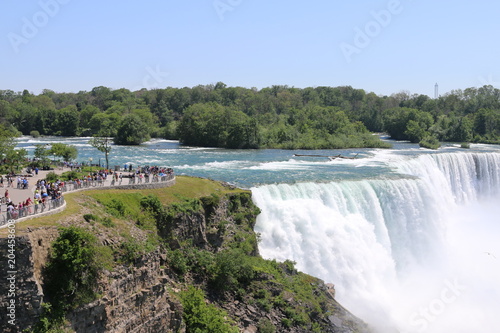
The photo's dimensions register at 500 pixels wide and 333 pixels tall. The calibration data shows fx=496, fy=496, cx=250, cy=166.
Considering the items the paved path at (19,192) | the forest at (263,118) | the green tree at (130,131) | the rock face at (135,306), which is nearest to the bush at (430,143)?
the forest at (263,118)

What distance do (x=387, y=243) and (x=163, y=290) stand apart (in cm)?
1611

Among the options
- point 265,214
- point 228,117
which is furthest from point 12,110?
point 265,214

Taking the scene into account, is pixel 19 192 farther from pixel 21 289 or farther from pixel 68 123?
pixel 68 123

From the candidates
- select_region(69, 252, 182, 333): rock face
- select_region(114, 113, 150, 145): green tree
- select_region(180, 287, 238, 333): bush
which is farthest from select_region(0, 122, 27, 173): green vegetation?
select_region(114, 113, 150, 145): green tree

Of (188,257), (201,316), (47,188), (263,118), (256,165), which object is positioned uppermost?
(263,118)

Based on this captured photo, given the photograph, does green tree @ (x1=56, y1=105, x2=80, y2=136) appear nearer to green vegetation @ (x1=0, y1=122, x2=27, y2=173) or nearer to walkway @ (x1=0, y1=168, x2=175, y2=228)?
green vegetation @ (x1=0, y1=122, x2=27, y2=173)

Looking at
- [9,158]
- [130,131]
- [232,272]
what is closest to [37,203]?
[232,272]

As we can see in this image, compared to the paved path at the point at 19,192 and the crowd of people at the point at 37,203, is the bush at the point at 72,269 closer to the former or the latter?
the crowd of people at the point at 37,203

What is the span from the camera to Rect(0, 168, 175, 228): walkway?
49.3ft

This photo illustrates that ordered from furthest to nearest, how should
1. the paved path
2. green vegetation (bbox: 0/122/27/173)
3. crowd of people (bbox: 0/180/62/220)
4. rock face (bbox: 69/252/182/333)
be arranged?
green vegetation (bbox: 0/122/27/173)
the paved path
crowd of people (bbox: 0/180/62/220)
rock face (bbox: 69/252/182/333)

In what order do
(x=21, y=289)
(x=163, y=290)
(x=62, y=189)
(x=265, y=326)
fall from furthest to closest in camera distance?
(x=62, y=189) → (x=265, y=326) → (x=163, y=290) → (x=21, y=289)

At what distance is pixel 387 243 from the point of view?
28953 mm

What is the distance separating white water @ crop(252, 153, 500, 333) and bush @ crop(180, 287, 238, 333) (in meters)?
6.70

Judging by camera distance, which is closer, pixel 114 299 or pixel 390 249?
pixel 114 299
